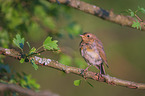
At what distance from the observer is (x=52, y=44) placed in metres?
3.44

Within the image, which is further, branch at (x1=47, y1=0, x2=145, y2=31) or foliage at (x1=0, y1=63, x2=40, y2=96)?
branch at (x1=47, y1=0, x2=145, y2=31)

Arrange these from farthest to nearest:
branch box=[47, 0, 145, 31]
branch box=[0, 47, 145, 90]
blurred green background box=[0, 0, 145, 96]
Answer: blurred green background box=[0, 0, 145, 96]
branch box=[47, 0, 145, 31]
branch box=[0, 47, 145, 90]

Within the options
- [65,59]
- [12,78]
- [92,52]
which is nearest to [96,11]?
[92,52]

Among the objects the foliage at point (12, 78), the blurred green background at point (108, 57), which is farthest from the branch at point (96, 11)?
the blurred green background at point (108, 57)

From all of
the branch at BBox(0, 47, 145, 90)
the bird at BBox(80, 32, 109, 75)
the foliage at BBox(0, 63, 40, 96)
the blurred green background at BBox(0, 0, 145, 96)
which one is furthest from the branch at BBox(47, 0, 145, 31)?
the blurred green background at BBox(0, 0, 145, 96)

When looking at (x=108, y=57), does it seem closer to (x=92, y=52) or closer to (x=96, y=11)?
(x=92, y=52)

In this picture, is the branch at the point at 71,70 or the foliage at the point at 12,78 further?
the foliage at the point at 12,78

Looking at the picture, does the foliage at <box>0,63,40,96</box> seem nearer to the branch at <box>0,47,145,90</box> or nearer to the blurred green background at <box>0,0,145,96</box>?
the branch at <box>0,47,145,90</box>

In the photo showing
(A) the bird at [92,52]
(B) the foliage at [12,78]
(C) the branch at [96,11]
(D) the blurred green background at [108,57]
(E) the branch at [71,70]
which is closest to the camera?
(E) the branch at [71,70]

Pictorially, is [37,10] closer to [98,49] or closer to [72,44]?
[98,49]

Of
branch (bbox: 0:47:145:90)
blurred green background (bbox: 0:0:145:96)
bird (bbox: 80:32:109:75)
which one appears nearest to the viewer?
branch (bbox: 0:47:145:90)

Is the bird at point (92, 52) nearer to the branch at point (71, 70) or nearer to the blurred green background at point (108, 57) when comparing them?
the branch at point (71, 70)

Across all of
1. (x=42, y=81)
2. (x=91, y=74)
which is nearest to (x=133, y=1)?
(x=42, y=81)

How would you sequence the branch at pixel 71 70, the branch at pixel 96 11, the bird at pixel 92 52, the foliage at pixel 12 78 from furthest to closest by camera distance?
the bird at pixel 92 52, the branch at pixel 96 11, the foliage at pixel 12 78, the branch at pixel 71 70
